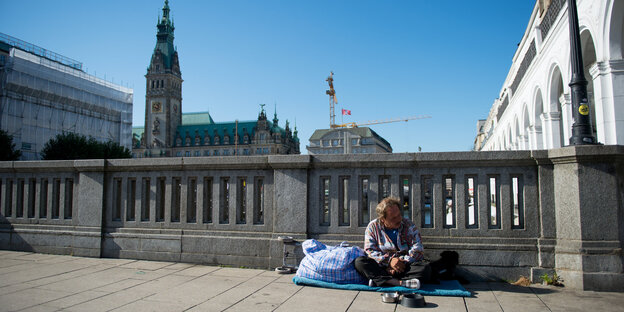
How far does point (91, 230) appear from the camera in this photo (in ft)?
26.2

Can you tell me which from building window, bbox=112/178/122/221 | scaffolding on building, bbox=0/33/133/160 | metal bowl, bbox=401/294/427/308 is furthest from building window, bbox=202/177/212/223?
scaffolding on building, bbox=0/33/133/160

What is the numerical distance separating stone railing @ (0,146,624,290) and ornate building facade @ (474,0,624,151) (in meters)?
9.94

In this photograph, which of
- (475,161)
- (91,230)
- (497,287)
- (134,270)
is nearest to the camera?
(497,287)

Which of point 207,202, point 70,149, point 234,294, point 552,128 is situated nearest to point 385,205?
point 234,294

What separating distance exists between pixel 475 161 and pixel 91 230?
7.03m

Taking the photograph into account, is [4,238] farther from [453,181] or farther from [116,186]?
[453,181]

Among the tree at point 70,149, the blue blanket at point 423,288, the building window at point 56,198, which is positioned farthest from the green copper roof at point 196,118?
the blue blanket at point 423,288

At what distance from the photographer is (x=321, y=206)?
6820mm

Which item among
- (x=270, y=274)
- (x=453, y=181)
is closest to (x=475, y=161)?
(x=453, y=181)

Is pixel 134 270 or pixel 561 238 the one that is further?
pixel 134 270

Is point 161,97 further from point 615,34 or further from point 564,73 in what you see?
point 615,34

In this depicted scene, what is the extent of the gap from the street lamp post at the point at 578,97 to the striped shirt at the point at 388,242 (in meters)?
2.54

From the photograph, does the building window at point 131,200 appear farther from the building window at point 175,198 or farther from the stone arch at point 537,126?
the stone arch at point 537,126

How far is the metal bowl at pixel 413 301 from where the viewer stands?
4594 mm
